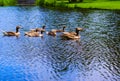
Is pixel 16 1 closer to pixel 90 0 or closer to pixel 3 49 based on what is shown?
pixel 90 0

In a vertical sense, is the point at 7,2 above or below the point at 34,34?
below

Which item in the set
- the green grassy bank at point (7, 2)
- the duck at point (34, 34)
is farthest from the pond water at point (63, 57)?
the green grassy bank at point (7, 2)

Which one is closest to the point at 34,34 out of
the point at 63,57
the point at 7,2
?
the point at 63,57

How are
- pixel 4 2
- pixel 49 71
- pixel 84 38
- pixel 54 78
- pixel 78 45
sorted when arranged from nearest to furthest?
pixel 54 78 < pixel 49 71 < pixel 78 45 < pixel 84 38 < pixel 4 2

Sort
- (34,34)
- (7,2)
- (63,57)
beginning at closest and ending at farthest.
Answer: (63,57)
(34,34)
(7,2)

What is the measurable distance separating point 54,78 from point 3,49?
11.1 metres

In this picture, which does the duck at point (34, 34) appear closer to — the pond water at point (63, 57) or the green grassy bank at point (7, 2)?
the pond water at point (63, 57)

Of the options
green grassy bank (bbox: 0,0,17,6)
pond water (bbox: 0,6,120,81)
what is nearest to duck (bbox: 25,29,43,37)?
pond water (bbox: 0,6,120,81)

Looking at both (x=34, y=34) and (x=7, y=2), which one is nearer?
(x=34, y=34)

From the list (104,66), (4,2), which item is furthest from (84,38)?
(4,2)

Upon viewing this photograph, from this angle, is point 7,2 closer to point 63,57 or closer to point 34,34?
point 34,34

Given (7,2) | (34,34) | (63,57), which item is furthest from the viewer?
(7,2)

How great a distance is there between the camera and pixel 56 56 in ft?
117

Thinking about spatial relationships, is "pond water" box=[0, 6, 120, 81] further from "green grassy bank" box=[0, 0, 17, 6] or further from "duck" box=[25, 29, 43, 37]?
Answer: "green grassy bank" box=[0, 0, 17, 6]
